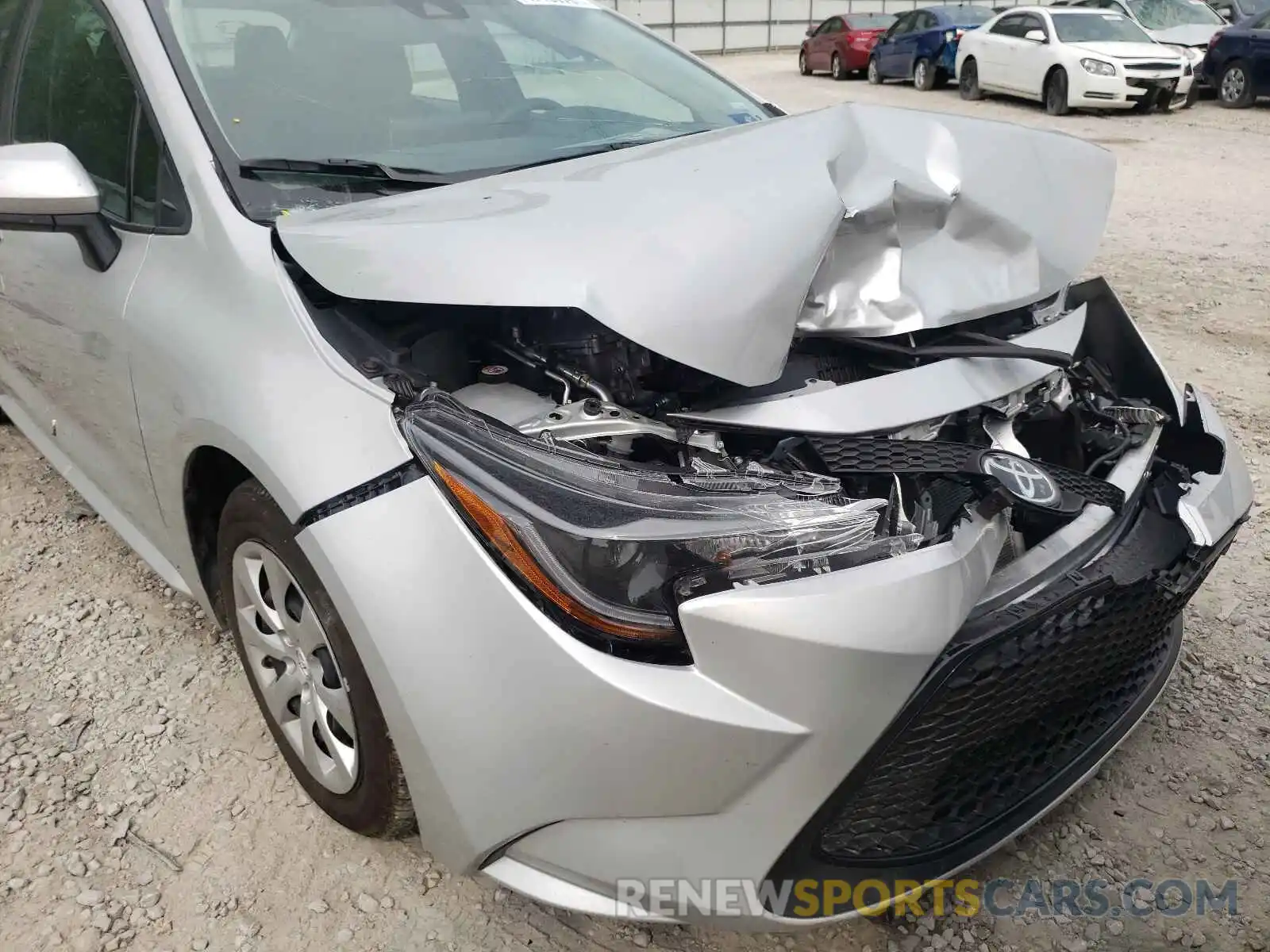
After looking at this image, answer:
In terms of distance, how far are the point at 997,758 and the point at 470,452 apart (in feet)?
3.16

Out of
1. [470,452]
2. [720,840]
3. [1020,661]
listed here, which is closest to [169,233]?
[470,452]

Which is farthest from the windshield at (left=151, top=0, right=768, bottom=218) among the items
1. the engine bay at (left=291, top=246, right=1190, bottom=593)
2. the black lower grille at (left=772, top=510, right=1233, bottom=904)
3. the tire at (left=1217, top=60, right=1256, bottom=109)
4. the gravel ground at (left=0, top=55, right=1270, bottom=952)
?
the tire at (left=1217, top=60, right=1256, bottom=109)

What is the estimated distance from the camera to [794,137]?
1991 millimetres

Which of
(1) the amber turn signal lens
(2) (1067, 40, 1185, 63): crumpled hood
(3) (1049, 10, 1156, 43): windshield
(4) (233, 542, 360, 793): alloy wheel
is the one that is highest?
(1) the amber turn signal lens

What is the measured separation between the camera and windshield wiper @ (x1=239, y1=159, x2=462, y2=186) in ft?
6.55

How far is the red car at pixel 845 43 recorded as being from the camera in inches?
712

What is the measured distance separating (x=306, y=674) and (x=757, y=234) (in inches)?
45.2

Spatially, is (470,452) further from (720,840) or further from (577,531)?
(720,840)

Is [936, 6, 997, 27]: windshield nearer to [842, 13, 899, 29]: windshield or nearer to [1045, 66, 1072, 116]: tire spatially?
[842, 13, 899, 29]: windshield

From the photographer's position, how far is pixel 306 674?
181cm

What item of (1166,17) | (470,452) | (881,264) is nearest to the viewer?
(470,452)

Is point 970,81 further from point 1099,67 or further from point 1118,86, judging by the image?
point 1118,86

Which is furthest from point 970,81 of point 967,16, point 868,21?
point 868,21

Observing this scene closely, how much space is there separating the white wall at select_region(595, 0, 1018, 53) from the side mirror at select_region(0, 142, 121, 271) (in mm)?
23400
